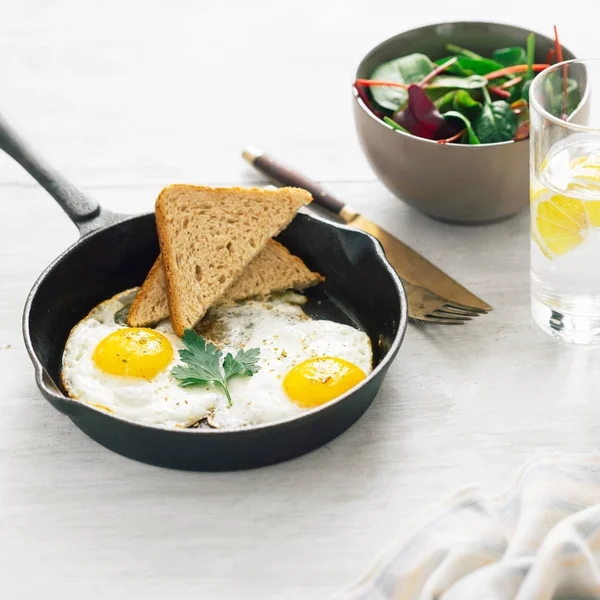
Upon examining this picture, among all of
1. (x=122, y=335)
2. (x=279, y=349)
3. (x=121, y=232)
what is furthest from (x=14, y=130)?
(x=279, y=349)

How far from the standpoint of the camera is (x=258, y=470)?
181cm

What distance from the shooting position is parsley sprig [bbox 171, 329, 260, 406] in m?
1.88

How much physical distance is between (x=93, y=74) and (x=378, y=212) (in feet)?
4.25

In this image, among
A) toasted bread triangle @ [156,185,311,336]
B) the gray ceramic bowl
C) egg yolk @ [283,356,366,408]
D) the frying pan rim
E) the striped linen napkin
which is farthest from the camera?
the gray ceramic bowl

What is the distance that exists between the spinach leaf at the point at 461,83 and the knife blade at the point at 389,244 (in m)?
0.40

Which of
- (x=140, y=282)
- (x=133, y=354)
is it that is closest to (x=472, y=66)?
(x=140, y=282)

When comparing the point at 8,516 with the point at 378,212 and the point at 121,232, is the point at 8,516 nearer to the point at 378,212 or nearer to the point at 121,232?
the point at 121,232

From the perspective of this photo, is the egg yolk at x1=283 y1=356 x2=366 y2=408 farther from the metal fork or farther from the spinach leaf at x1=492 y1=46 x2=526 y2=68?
the spinach leaf at x1=492 y1=46 x2=526 y2=68

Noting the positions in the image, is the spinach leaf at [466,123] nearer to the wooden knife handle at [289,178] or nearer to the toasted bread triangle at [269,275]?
the wooden knife handle at [289,178]

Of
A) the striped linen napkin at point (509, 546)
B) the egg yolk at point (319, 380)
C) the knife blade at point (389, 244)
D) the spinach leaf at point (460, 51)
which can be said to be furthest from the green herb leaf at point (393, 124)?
the striped linen napkin at point (509, 546)

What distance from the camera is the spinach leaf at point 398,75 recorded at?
7.94 ft

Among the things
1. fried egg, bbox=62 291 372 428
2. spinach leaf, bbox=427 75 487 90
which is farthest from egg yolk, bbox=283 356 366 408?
spinach leaf, bbox=427 75 487 90

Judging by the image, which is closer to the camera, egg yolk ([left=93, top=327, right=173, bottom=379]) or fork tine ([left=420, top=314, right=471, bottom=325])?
egg yolk ([left=93, top=327, right=173, bottom=379])

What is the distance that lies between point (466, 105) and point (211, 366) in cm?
98
